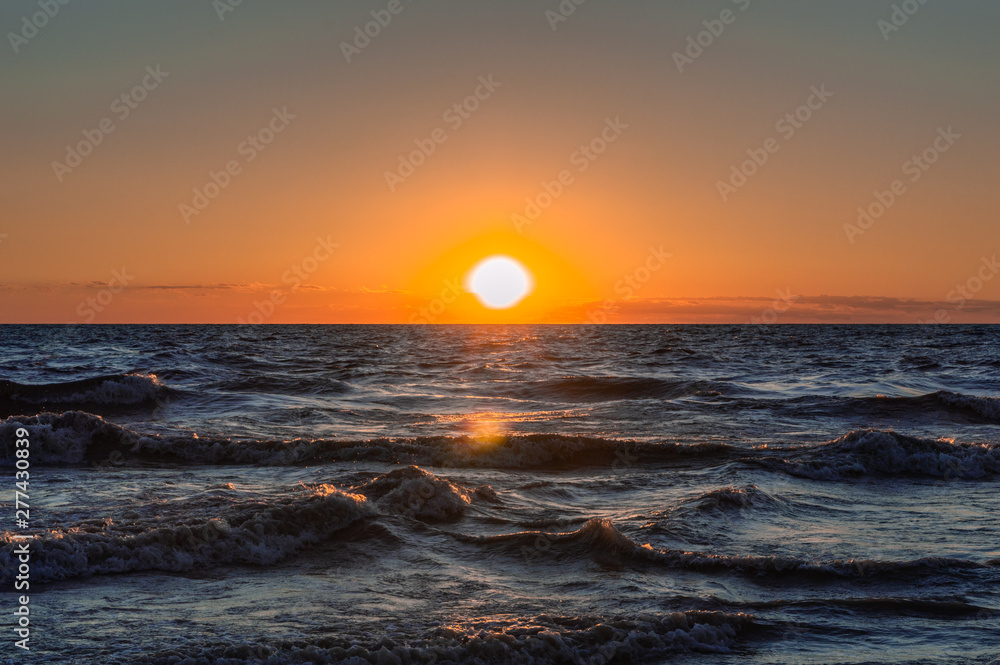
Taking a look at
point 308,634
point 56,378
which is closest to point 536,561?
point 308,634

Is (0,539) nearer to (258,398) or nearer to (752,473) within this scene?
(752,473)

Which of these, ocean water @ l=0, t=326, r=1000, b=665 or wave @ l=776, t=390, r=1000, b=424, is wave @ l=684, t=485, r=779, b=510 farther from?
wave @ l=776, t=390, r=1000, b=424

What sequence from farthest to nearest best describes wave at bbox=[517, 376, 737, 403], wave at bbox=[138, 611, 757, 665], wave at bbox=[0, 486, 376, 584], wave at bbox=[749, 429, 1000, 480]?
wave at bbox=[517, 376, 737, 403] < wave at bbox=[749, 429, 1000, 480] < wave at bbox=[0, 486, 376, 584] < wave at bbox=[138, 611, 757, 665]

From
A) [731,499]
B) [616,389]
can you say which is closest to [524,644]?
[731,499]

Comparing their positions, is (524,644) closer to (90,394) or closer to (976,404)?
(976,404)

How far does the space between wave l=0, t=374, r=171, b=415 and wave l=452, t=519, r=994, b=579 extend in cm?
1954

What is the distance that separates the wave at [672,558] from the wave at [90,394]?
1954cm

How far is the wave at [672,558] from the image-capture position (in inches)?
335

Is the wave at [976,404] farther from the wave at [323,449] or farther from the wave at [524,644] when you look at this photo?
the wave at [524,644]

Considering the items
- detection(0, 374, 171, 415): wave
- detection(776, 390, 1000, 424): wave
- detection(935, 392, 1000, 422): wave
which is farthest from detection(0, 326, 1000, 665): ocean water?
detection(0, 374, 171, 415): wave

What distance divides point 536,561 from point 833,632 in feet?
11.0

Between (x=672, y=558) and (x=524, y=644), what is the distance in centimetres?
300

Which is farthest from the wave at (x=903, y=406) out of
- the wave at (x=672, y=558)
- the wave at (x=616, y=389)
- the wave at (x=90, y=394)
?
the wave at (x=90, y=394)

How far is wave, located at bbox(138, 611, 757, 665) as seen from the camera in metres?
6.23
